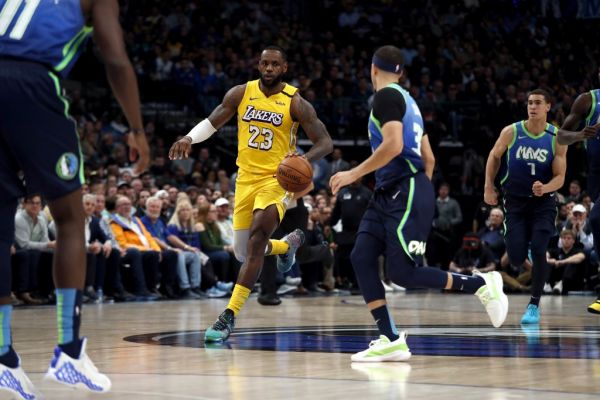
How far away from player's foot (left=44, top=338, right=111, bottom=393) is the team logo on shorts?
779 millimetres

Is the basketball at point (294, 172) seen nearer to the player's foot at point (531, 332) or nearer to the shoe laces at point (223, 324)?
the shoe laces at point (223, 324)

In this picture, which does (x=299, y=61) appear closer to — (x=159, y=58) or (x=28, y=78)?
(x=159, y=58)

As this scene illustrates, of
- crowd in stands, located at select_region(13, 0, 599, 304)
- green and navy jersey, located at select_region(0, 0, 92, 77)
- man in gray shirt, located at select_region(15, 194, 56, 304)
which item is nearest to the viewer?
green and navy jersey, located at select_region(0, 0, 92, 77)

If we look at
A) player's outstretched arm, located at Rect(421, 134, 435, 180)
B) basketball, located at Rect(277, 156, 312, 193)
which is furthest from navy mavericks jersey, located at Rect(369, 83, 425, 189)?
basketball, located at Rect(277, 156, 312, 193)

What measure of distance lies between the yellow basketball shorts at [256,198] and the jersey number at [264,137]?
27 cm

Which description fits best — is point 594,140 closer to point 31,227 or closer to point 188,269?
point 31,227

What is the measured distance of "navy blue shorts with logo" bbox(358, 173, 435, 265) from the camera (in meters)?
6.85

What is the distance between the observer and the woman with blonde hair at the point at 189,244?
615 inches

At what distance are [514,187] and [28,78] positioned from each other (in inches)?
260

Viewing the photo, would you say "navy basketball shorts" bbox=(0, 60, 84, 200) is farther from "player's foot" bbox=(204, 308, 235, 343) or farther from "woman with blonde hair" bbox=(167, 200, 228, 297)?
"woman with blonde hair" bbox=(167, 200, 228, 297)

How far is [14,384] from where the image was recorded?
4.83 metres

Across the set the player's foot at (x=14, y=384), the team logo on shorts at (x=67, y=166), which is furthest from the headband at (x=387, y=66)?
the player's foot at (x=14, y=384)

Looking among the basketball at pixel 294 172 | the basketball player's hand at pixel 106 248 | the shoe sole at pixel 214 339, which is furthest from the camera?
the basketball player's hand at pixel 106 248

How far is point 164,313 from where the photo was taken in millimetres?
11680
